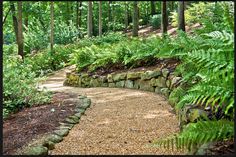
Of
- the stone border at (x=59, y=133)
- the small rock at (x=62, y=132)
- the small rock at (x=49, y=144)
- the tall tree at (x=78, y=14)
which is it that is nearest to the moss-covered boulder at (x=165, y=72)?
the stone border at (x=59, y=133)

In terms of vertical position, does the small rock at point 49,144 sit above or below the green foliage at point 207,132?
below

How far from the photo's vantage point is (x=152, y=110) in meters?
6.04

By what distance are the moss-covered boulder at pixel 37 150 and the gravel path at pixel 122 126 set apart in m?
0.20

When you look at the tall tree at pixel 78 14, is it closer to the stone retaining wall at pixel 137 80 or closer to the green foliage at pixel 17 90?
the stone retaining wall at pixel 137 80

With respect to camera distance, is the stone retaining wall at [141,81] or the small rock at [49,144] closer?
the small rock at [49,144]

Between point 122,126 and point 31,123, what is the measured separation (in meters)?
1.28

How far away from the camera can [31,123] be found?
501 cm

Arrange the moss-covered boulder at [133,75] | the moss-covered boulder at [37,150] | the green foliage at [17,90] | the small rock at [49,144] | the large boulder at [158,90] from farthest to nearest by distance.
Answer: the moss-covered boulder at [133,75] < the large boulder at [158,90] < the green foliage at [17,90] < the small rock at [49,144] < the moss-covered boulder at [37,150]

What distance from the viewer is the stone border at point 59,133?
3.89 meters

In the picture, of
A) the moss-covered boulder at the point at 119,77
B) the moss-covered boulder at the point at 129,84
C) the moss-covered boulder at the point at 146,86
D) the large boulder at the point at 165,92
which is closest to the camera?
the large boulder at the point at 165,92

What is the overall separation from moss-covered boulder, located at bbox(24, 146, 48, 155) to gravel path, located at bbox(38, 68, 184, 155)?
205mm

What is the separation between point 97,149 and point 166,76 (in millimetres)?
3147

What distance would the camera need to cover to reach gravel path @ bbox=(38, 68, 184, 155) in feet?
14.1

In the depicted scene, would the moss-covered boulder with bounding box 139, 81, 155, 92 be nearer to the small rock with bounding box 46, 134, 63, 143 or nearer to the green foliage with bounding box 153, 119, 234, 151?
the small rock with bounding box 46, 134, 63, 143
